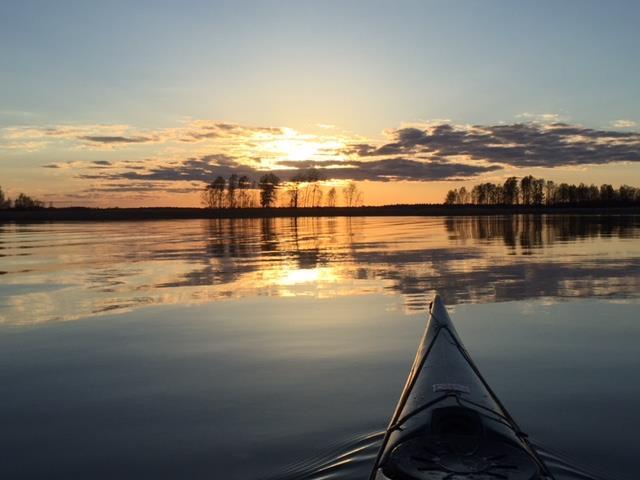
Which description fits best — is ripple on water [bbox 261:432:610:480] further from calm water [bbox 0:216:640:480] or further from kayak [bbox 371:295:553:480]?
kayak [bbox 371:295:553:480]

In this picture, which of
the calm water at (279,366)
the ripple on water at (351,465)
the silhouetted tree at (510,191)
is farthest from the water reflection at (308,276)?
the silhouetted tree at (510,191)

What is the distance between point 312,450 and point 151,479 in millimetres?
1586

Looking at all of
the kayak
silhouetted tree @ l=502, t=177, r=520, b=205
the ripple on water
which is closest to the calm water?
the ripple on water

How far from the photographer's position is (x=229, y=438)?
19.1 ft

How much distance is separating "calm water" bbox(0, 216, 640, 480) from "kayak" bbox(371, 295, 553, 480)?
27.2 inches

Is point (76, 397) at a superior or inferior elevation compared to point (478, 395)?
inferior

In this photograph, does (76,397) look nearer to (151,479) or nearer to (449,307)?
(151,479)

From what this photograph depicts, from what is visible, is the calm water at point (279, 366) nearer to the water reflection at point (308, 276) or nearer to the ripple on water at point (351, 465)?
the ripple on water at point (351, 465)

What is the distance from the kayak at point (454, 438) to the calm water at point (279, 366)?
0.69 meters

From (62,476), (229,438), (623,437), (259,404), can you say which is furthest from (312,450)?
(623,437)

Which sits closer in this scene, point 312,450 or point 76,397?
point 312,450

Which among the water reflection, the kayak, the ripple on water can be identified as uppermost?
the kayak

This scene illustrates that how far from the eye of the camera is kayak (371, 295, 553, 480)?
3902 millimetres

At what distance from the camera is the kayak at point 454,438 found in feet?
12.8
